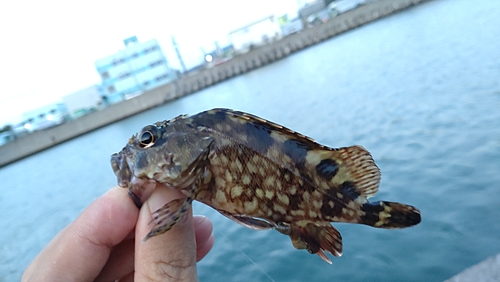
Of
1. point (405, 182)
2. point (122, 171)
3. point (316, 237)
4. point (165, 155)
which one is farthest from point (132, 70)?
point (316, 237)

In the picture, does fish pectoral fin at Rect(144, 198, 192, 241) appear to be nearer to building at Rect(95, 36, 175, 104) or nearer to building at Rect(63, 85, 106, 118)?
building at Rect(95, 36, 175, 104)

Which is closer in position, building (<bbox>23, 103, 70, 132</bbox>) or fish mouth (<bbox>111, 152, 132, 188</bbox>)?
fish mouth (<bbox>111, 152, 132, 188</bbox>)

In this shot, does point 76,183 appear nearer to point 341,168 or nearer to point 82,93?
point 341,168

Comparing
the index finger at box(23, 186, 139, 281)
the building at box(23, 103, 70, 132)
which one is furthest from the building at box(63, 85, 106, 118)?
the index finger at box(23, 186, 139, 281)

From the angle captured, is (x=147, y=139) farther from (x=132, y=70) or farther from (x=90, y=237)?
(x=132, y=70)

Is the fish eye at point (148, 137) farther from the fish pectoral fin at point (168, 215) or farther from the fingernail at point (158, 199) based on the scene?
the fish pectoral fin at point (168, 215)

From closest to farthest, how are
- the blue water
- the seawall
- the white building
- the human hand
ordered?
the human hand
the blue water
the seawall
the white building

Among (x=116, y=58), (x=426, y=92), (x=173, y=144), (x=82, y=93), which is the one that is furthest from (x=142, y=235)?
(x=82, y=93)
